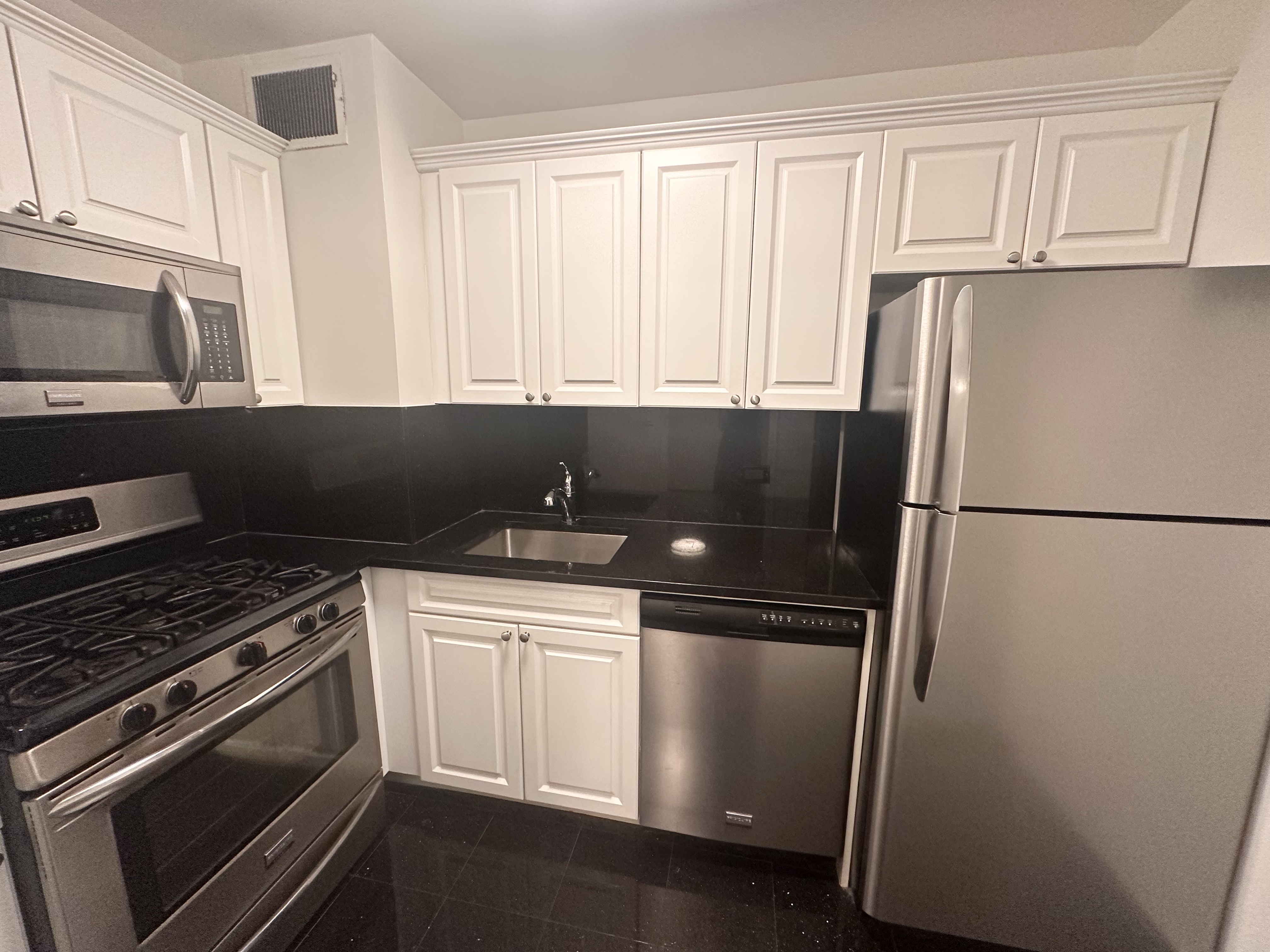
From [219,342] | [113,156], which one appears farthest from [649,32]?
[219,342]

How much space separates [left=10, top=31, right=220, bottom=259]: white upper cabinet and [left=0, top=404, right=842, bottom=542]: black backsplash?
0.57 meters

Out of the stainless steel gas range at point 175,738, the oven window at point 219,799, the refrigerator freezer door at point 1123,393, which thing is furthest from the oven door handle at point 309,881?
the refrigerator freezer door at point 1123,393

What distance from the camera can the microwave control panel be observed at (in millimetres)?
1334

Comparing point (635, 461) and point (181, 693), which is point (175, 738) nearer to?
point (181, 693)

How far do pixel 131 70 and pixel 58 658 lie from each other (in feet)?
4.62

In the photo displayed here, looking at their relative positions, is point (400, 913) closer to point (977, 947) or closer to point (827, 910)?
point (827, 910)

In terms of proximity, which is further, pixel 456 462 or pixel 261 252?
pixel 456 462

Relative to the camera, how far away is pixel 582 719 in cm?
158

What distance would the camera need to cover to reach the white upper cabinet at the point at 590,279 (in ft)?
5.24

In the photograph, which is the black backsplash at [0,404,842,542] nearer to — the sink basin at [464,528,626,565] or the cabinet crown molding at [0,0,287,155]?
the sink basin at [464,528,626,565]

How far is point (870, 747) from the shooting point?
1.35 m

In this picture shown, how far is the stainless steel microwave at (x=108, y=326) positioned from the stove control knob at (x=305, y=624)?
639mm

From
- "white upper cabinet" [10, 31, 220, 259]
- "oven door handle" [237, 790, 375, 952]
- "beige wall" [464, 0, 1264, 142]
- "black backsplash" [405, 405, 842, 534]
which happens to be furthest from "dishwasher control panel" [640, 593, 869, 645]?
"white upper cabinet" [10, 31, 220, 259]

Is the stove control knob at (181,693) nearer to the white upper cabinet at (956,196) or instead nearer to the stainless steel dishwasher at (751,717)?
the stainless steel dishwasher at (751,717)
